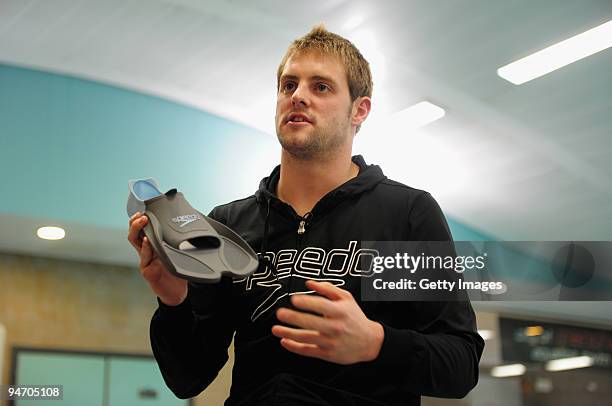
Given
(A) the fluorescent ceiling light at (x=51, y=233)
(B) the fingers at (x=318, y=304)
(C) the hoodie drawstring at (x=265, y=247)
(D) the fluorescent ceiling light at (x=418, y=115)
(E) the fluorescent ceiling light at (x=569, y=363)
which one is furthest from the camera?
(A) the fluorescent ceiling light at (x=51, y=233)

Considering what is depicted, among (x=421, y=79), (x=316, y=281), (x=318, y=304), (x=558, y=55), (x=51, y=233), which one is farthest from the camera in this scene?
(x=51, y=233)

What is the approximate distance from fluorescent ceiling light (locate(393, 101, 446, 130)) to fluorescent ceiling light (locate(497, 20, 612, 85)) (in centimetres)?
22

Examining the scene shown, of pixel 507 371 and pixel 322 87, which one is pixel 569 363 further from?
pixel 322 87

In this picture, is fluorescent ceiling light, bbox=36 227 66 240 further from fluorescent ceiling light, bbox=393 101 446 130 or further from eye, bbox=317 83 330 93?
eye, bbox=317 83 330 93

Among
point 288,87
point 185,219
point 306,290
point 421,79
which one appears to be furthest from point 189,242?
point 421,79

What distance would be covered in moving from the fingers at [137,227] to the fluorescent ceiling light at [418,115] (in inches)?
58.2

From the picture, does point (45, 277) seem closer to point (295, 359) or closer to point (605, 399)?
point (605, 399)

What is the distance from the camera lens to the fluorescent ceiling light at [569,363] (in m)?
1.37

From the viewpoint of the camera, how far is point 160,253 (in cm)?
64

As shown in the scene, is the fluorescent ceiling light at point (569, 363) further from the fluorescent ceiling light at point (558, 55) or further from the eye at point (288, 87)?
the eye at point (288, 87)

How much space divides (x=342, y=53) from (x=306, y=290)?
0.27 meters

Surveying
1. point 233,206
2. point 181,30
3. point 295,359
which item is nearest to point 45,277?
point 181,30

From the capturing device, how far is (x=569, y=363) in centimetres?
A: 137

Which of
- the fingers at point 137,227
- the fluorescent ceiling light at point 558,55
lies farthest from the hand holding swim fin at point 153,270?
the fluorescent ceiling light at point 558,55
